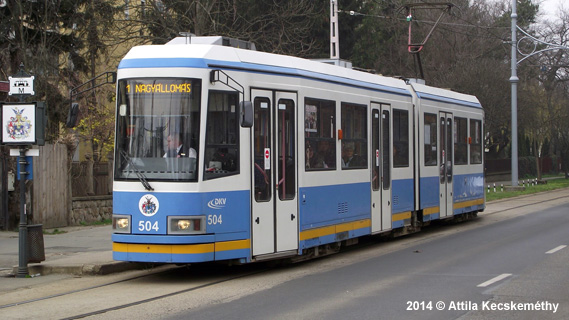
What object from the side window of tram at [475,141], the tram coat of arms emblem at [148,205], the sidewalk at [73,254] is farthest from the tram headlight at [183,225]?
the side window of tram at [475,141]

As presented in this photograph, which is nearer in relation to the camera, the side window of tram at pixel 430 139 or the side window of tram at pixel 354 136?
the side window of tram at pixel 354 136

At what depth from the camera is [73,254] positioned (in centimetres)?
1448

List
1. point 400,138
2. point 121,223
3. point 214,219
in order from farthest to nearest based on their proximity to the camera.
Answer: point 400,138, point 121,223, point 214,219

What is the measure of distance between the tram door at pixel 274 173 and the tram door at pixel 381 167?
130 inches

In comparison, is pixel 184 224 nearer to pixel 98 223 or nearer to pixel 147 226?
pixel 147 226

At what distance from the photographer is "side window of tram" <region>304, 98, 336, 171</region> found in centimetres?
1262

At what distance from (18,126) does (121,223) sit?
10.1 feet

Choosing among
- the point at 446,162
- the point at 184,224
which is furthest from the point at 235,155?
the point at 446,162

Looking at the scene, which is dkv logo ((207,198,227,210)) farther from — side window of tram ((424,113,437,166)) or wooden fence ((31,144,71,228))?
wooden fence ((31,144,71,228))

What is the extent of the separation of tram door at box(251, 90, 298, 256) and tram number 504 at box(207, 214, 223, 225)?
689 mm

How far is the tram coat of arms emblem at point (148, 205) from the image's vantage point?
10.6m

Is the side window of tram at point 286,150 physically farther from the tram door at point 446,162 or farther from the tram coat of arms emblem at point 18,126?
the tram door at point 446,162

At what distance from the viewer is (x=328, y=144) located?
13.3 m

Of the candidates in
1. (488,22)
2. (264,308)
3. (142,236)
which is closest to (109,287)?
(142,236)
